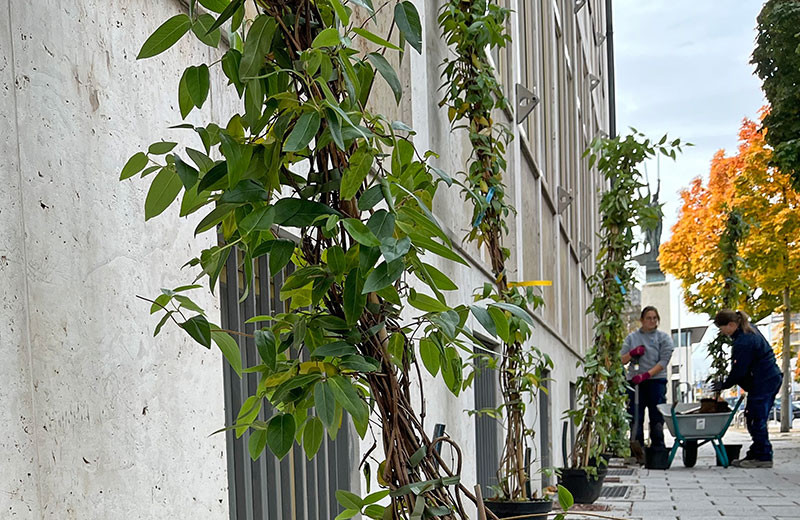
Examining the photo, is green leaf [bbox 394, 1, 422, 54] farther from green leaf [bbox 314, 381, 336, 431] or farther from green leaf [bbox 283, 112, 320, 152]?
green leaf [bbox 314, 381, 336, 431]

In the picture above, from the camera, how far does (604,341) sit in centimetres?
888

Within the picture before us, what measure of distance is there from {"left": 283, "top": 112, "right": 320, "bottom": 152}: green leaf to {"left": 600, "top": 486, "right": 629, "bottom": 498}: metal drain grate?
765 centimetres

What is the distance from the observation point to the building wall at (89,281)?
4.45ft

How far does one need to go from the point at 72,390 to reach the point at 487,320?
67 cm

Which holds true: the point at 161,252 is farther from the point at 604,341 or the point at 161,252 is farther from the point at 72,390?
the point at 604,341

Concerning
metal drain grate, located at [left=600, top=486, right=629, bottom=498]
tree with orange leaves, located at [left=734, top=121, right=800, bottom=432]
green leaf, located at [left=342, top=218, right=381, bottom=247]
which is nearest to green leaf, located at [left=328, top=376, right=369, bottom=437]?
green leaf, located at [left=342, top=218, right=381, bottom=247]

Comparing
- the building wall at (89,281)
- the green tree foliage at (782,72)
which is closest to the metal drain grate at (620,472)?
the green tree foliage at (782,72)

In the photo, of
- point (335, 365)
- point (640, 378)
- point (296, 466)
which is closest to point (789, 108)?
point (640, 378)

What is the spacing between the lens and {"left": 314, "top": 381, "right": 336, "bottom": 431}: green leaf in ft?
4.32

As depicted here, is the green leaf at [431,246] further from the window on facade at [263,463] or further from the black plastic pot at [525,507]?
the black plastic pot at [525,507]

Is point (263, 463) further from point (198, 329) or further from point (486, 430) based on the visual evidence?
point (486, 430)

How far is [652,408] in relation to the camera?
38.5 ft

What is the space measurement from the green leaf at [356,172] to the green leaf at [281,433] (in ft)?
1.18

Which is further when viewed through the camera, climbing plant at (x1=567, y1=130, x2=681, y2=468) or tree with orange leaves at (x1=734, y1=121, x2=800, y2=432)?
tree with orange leaves at (x1=734, y1=121, x2=800, y2=432)
